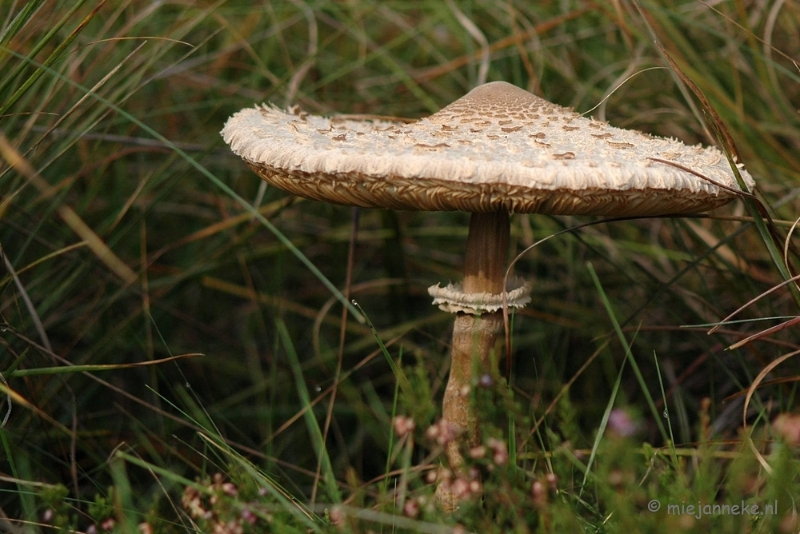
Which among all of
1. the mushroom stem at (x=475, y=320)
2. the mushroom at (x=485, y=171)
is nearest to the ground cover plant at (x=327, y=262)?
the mushroom stem at (x=475, y=320)

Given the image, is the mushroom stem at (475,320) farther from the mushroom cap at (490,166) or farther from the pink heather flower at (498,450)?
the pink heather flower at (498,450)

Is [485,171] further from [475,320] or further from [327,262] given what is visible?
[327,262]

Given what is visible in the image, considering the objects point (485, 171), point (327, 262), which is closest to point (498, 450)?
point (485, 171)

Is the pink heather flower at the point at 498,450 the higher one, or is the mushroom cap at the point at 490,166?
the mushroom cap at the point at 490,166

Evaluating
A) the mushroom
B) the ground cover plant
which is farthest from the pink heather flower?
the ground cover plant

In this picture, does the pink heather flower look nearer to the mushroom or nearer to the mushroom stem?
the mushroom
